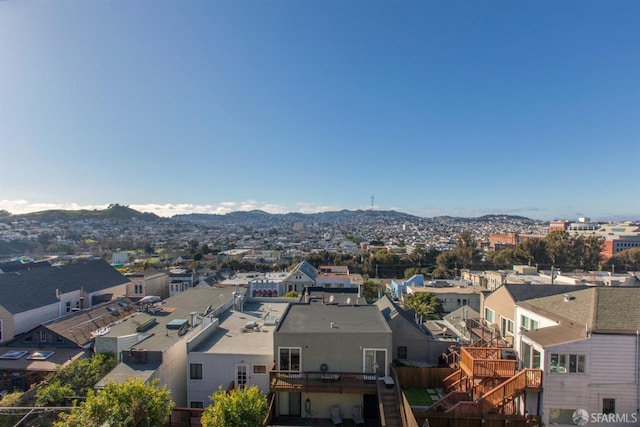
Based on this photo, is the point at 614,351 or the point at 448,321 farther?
the point at 448,321

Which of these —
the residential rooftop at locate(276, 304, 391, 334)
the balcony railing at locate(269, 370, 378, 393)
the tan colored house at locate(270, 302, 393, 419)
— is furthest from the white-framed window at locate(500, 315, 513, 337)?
the balcony railing at locate(269, 370, 378, 393)

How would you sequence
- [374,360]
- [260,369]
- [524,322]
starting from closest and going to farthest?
[374,360], [260,369], [524,322]

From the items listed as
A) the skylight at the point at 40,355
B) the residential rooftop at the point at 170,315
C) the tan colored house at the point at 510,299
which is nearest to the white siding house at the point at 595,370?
the tan colored house at the point at 510,299

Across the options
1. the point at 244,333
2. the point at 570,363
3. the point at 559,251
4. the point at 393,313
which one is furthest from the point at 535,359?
the point at 559,251

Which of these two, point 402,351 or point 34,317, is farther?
point 34,317

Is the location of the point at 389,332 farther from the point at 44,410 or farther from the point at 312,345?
the point at 44,410

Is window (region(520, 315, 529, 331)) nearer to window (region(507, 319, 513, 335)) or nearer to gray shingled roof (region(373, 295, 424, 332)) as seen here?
window (region(507, 319, 513, 335))

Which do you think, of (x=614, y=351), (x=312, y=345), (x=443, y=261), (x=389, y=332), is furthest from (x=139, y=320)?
(x=443, y=261)

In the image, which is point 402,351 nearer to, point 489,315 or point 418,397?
point 418,397
